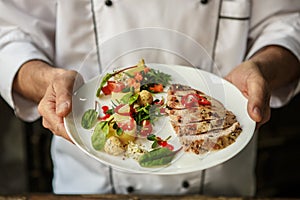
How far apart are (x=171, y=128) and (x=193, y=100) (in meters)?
0.04

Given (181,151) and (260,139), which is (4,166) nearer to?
(260,139)

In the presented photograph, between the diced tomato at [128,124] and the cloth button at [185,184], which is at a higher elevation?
the diced tomato at [128,124]

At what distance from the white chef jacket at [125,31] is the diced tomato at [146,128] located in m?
0.12

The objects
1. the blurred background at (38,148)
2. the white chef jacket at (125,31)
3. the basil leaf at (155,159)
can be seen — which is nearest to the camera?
the basil leaf at (155,159)

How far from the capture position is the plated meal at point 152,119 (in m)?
0.55

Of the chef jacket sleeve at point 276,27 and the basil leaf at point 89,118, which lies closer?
the basil leaf at point 89,118

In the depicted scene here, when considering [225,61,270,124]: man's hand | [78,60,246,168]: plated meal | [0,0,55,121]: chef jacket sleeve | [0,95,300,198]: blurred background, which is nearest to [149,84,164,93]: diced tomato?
[78,60,246,168]: plated meal

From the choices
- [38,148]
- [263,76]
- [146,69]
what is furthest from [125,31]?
[38,148]

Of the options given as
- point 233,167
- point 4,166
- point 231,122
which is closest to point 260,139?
point 233,167

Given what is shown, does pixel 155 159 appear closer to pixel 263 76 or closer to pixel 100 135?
pixel 100 135

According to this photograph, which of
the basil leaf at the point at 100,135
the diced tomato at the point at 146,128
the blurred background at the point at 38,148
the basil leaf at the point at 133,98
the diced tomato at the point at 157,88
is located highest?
the diced tomato at the point at 157,88

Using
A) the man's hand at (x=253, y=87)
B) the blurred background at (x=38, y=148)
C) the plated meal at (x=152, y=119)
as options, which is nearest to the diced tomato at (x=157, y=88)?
the plated meal at (x=152, y=119)

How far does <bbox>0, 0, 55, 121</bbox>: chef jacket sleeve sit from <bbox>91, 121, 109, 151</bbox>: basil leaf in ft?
0.64

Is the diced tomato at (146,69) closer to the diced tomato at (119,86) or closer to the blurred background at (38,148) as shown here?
the diced tomato at (119,86)
